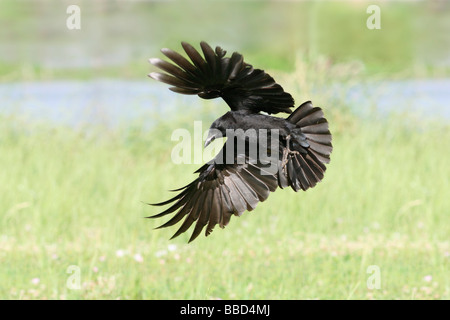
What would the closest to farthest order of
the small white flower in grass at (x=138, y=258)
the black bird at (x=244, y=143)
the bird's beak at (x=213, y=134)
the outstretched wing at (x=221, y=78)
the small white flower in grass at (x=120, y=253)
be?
the outstretched wing at (x=221, y=78)
the black bird at (x=244, y=143)
the bird's beak at (x=213, y=134)
the small white flower in grass at (x=138, y=258)
the small white flower in grass at (x=120, y=253)

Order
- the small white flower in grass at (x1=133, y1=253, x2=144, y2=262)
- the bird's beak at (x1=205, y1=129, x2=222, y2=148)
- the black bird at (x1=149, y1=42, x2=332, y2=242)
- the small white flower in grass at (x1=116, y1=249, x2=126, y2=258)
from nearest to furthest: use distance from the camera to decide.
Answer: the black bird at (x1=149, y1=42, x2=332, y2=242)
the bird's beak at (x1=205, y1=129, x2=222, y2=148)
the small white flower in grass at (x1=133, y1=253, x2=144, y2=262)
the small white flower in grass at (x1=116, y1=249, x2=126, y2=258)

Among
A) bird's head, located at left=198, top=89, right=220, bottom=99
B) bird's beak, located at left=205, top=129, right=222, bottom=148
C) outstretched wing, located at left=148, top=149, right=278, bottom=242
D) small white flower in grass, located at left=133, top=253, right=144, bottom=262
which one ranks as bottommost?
small white flower in grass, located at left=133, top=253, right=144, bottom=262

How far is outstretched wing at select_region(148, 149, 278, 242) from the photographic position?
3.00 meters

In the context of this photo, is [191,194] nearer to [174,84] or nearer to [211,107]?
[174,84]

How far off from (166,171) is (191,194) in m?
3.43

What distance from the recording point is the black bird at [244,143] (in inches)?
110

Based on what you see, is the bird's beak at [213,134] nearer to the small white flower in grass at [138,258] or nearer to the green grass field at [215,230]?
the green grass field at [215,230]

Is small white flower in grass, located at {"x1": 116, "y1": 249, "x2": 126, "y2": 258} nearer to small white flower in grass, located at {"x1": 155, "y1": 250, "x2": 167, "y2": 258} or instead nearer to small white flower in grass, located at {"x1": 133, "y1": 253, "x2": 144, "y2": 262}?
small white flower in grass, located at {"x1": 133, "y1": 253, "x2": 144, "y2": 262}

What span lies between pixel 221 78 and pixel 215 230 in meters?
2.40

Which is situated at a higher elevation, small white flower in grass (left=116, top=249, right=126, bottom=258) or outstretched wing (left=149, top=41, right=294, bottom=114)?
outstretched wing (left=149, top=41, right=294, bottom=114)

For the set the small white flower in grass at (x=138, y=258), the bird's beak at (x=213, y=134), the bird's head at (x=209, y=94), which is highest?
the bird's head at (x=209, y=94)

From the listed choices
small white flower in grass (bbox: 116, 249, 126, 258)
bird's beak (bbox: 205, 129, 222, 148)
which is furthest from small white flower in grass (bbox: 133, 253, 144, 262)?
bird's beak (bbox: 205, 129, 222, 148)

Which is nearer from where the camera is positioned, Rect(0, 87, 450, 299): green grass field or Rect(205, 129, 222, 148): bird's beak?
Rect(205, 129, 222, 148): bird's beak

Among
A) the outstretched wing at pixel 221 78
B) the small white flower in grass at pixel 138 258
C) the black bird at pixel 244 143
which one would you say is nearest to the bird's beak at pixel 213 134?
the black bird at pixel 244 143
